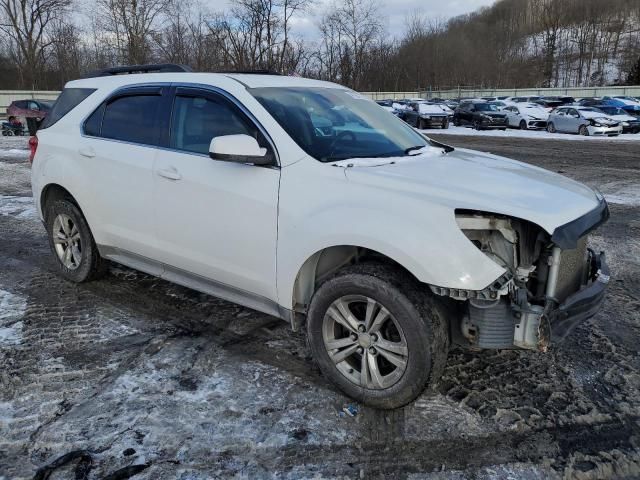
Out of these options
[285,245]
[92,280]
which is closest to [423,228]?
[285,245]

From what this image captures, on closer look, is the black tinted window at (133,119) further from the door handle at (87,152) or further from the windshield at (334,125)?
the windshield at (334,125)

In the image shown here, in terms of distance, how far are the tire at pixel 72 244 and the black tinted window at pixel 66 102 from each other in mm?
766

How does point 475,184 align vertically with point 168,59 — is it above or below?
below

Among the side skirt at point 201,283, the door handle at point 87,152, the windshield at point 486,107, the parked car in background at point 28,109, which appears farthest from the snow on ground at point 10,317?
the windshield at point 486,107

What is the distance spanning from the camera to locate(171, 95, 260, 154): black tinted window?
3.71 meters

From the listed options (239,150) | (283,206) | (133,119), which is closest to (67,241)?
(133,119)

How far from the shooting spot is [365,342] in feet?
10.3

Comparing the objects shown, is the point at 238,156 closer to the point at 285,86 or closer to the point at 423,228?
the point at 285,86

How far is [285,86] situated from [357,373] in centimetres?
211

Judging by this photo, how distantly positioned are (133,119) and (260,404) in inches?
97.6

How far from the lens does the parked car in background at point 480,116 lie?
A: 2975 cm

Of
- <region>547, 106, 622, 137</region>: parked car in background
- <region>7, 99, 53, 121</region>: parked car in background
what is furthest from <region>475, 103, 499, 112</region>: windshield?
<region>7, 99, 53, 121</region>: parked car in background

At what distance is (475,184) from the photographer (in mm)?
3098

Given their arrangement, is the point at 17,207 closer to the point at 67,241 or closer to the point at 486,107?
the point at 67,241
